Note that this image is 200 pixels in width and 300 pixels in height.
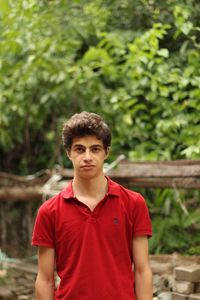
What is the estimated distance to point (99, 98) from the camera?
24.5 ft

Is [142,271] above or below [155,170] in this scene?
below

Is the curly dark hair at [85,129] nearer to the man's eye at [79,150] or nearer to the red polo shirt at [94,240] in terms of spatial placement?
the man's eye at [79,150]

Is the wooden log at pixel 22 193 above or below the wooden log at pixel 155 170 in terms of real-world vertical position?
below

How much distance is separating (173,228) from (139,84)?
172 centimetres

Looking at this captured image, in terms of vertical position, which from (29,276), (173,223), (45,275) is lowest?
(29,276)

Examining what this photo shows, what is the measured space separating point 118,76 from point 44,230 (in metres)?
4.71

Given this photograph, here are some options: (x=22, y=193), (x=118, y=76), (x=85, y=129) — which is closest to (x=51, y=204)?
(x=85, y=129)

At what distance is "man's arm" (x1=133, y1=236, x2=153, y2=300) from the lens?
2424 mm

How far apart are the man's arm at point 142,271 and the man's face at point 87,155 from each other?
0.36 meters

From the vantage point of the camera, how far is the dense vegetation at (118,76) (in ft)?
19.7

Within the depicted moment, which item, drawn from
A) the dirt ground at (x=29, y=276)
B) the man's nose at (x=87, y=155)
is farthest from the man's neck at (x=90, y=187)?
the dirt ground at (x=29, y=276)

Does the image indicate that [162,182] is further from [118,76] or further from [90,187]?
[90,187]

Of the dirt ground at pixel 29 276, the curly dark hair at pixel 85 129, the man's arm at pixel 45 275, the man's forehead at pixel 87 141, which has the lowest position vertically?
the dirt ground at pixel 29 276

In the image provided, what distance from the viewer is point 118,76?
6.96 meters
